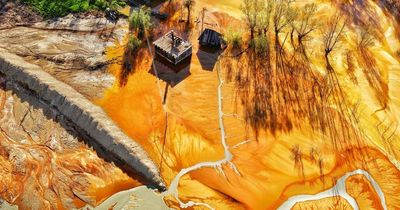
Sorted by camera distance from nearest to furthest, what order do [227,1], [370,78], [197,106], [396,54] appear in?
[197,106] < [370,78] < [396,54] < [227,1]

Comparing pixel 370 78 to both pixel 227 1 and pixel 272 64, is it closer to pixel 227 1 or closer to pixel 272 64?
pixel 272 64

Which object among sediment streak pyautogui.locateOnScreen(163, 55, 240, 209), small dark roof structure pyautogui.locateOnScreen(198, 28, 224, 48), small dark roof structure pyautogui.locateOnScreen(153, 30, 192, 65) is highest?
small dark roof structure pyautogui.locateOnScreen(198, 28, 224, 48)

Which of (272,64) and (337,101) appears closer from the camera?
(337,101)

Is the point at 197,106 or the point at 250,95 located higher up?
the point at 250,95

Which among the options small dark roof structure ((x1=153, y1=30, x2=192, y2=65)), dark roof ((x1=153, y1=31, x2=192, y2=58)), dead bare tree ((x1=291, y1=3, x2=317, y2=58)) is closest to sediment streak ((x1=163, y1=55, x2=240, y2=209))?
small dark roof structure ((x1=153, y1=30, x2=192, y2=65))

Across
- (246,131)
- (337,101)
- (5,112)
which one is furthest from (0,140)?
(337,101)

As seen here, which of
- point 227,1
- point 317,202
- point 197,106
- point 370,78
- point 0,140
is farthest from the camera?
point 227,1

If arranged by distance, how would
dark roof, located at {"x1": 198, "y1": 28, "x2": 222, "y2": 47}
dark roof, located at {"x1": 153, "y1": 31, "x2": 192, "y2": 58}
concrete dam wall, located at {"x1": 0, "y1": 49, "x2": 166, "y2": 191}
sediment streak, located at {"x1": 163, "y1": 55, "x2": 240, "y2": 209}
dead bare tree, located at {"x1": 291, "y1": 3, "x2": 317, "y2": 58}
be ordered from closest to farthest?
1. sediment streak, located at {"x1": 163, "y1": 55, "x2": 240, "y2": 209}
2. concrete dam wall, located at {"x1": 0, "y1": 49, "x2": 166, "y2": 191}
3. dark roof, located at {"x1": 153, "y1": 31, "x2": 192, "y2": 58}
4. dark roof, located at {"x1": 198, "y1": 28, "x2": 222, "y2": 47}
5. dead bare tree, located at {"x1": 291, "y1": 3, "x2": 317, "y2": 58}

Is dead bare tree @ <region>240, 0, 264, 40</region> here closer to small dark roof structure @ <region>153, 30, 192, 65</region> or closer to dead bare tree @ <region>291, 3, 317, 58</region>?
dead bare tree @ <region>291, 3, 317, 58</region>
